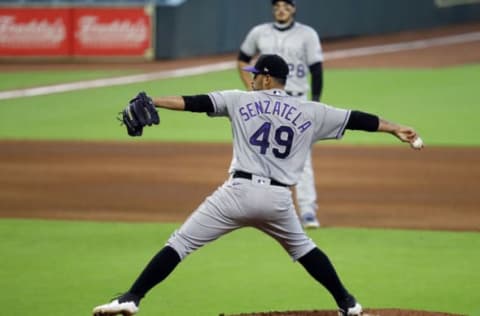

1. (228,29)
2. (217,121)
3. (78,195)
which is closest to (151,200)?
(78,195)

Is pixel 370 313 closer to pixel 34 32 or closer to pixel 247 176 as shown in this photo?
pixel 247 176

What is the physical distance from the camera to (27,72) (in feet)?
92.5

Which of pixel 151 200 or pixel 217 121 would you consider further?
pixel 217 121

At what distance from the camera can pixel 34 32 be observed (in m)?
28.9

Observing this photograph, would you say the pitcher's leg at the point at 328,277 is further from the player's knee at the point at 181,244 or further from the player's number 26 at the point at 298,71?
the player's number 26 at the point at 298,71

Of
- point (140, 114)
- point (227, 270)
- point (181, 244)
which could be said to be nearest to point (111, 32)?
point (227, 270)

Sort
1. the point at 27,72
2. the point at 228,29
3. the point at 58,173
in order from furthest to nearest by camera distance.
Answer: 1. the point at 228,29
2. the point at 27,72
3. the point at 58,173

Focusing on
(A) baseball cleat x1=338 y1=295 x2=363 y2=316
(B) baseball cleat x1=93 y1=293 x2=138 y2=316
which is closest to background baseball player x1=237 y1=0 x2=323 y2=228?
(A) baseball cleat x1=338 y1=295 x2=363 y2=316

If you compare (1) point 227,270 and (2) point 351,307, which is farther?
(1) point 227,270

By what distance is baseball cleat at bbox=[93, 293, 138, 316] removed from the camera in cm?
780

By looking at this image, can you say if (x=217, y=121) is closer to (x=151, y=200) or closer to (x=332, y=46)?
(x=151, y=200)

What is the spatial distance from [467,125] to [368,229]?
862 centimetres

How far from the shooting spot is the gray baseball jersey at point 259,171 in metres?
8.02

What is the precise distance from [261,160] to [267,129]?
7.8 inches
